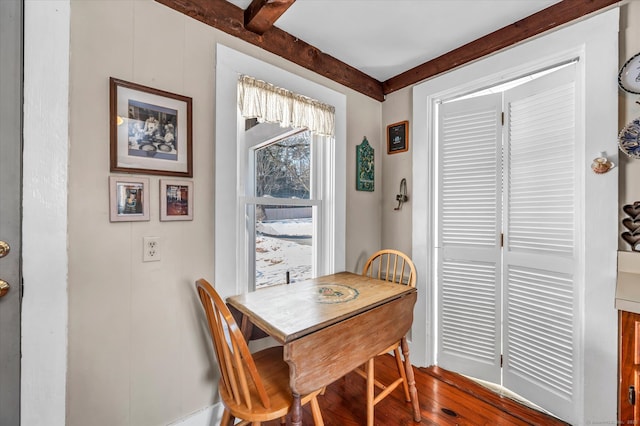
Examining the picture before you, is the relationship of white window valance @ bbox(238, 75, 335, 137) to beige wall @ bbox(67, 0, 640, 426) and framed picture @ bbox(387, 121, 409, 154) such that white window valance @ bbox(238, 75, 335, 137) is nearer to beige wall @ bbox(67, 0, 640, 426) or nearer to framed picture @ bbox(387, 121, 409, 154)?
beige wall @ bbox(67, 0, 640, 426)

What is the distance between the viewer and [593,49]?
1481 millimetres

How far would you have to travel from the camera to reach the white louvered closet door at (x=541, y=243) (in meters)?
1.62

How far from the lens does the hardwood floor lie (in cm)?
163

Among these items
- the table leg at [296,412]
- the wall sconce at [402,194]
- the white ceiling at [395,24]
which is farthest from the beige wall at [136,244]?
the wall sconce at [402,194]

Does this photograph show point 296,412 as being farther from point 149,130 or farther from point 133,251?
point 149,130

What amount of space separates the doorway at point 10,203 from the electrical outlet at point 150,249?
41cm

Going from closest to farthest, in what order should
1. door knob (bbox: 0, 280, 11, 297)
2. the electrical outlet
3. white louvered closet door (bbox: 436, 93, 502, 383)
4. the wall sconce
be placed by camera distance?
door knob (bbox: 0, 280, 11, 297), the electrical outlet, white louvered closet door (bbox: 436, 93, 502, 383), the wall sconce

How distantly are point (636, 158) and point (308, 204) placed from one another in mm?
1838

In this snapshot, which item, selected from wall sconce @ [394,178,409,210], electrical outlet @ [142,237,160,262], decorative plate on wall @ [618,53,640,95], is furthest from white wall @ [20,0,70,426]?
decorative plate on wall @ [618,53,640,95]

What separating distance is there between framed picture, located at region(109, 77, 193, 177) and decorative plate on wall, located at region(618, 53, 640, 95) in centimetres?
223

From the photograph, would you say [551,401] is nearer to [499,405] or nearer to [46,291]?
[499,405]

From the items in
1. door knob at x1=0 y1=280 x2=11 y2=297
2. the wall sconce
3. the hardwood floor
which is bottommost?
the hardwood floor

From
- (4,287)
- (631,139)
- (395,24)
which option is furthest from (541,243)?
(4,287)

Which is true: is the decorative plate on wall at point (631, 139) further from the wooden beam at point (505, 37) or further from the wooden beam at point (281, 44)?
the wooden beam at point (281, 44)
